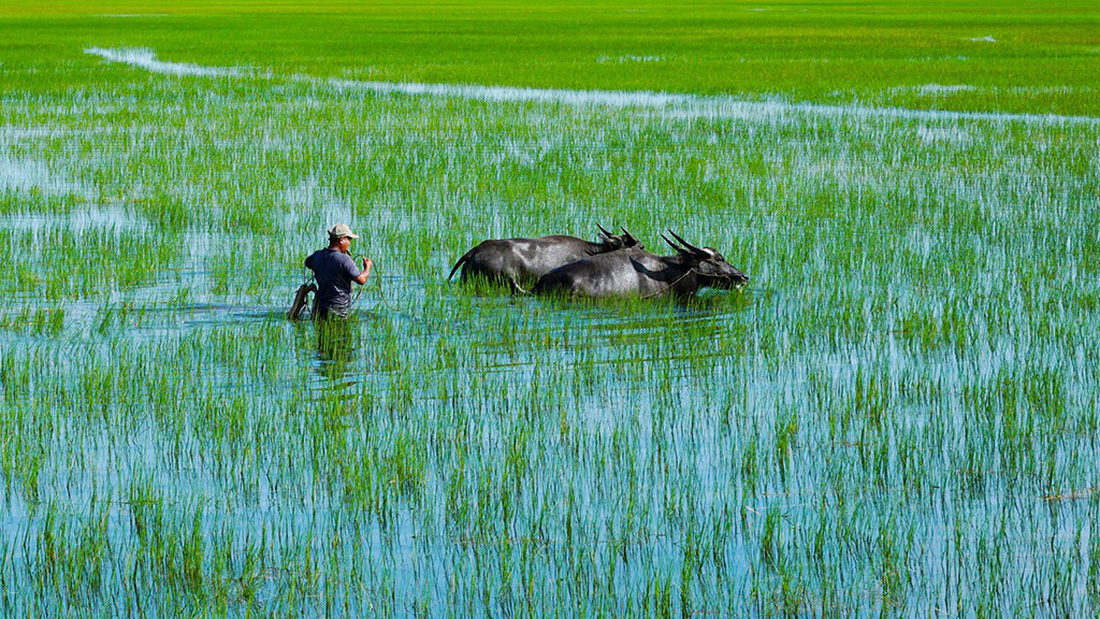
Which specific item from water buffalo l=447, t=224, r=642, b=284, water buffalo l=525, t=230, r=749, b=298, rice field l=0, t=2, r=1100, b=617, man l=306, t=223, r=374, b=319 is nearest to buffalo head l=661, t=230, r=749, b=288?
water buffalo l=525, t=230, r=749, b=298

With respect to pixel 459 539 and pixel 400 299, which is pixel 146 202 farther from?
pixel 459 539

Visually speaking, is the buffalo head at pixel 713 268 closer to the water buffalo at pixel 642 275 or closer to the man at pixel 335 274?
the water buffalo at pixel 642 275

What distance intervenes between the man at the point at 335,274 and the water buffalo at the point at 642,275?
4.08 feet

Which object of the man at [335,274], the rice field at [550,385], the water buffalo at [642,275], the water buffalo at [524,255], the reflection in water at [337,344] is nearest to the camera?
the rice field at [550,385]

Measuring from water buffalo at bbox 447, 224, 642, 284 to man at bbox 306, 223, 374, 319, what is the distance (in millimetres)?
1015

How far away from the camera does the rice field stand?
403cm

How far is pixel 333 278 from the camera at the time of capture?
7.45 m

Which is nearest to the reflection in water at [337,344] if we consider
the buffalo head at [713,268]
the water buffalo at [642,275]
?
the water buffalo at [642,275]

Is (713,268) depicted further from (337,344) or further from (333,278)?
(337,344)

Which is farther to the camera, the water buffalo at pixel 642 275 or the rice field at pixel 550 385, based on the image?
the water buffalo at pixel 642 275

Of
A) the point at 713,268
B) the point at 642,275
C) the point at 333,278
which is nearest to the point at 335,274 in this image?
the point at 333,278

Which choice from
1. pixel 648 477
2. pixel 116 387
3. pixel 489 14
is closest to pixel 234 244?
pixel 116 387

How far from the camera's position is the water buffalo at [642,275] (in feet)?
27.0

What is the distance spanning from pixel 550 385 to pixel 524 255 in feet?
8.68
